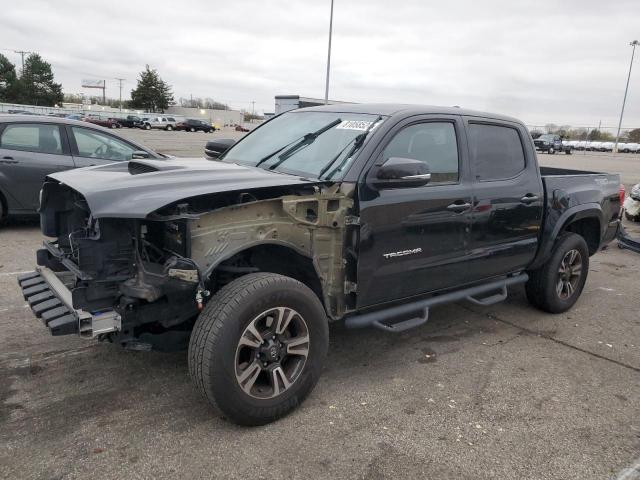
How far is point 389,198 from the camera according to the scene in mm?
3561

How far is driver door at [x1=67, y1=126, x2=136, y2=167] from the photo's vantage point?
7.71m

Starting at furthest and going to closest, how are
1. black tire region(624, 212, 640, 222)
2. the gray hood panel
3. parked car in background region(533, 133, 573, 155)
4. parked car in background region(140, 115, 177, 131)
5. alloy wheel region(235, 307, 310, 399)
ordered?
parked car in background region(140, 115, 177, 131), parked car in background region(533, 133, 573, 155), black tire region(624, 212, 640, 222), alloy wheel region(235, 307, 310, 399), the gray hood panel

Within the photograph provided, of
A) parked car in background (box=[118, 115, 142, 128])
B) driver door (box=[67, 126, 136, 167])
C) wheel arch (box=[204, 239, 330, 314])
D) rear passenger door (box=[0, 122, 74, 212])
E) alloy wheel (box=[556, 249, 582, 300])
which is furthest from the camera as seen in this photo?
parked car in background (box=[118, 115, 142, 128])

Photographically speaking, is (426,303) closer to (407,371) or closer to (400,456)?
(407,371)

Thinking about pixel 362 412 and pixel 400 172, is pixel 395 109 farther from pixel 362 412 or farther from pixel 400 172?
pixel 362 412

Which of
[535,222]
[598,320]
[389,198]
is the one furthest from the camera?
[598,320]

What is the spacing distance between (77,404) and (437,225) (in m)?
2.64

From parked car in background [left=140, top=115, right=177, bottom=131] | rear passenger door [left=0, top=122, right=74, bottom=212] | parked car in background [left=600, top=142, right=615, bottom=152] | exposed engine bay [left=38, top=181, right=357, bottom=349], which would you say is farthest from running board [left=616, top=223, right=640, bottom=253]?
parked car in background [left=600, top=142, right=615, bottom=152]

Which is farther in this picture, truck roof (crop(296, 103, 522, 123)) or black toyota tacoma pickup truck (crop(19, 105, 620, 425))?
truck roof (crop(296, 103, 522, 123))

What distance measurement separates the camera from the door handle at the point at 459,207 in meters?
3.96

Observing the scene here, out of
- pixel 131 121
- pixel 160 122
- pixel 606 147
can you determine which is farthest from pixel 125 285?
pixel 606 147

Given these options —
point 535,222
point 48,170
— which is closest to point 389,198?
point 535,222

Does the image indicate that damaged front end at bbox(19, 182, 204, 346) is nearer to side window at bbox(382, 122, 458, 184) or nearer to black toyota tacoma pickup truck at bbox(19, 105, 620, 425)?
black toyota tacoma pickup truck at bbox(19, 105, 620, 425)

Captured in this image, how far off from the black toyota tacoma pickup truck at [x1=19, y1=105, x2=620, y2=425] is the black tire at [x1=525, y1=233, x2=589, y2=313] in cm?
38
